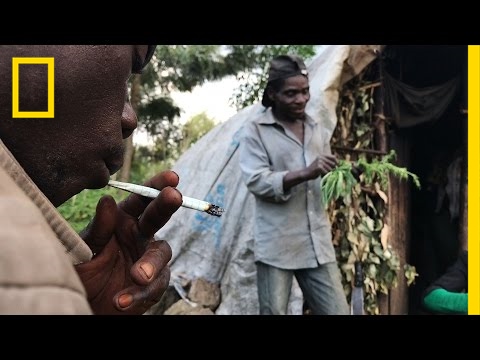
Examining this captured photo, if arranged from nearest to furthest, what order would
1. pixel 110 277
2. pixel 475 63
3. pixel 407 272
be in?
pixel 110 277 → pixel 475 63 → pixel 407 272

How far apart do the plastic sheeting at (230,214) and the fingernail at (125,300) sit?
8.93ft

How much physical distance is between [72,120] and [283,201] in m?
2.13

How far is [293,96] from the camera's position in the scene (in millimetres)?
3092

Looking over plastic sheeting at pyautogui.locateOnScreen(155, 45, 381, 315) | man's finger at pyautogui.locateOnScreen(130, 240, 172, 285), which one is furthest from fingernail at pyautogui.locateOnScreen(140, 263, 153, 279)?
plastic sheeting at pyautogui.locateOnScreen(155, 45, 381, 315)

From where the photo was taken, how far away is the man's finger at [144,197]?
1.18 meters

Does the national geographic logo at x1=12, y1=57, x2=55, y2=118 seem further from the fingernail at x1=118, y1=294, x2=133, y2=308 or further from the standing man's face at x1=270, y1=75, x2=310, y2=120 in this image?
the standing man's face at x1=270, y1=75, x2=310, y2=120

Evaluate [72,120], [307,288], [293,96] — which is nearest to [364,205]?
[307,288]

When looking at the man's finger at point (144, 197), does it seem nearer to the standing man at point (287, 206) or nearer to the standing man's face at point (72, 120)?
the standing man's face at point (72, 120)

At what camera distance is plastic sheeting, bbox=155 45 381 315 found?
12.7 feet

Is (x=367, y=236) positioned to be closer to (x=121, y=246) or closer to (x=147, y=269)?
(x=121, y=246)

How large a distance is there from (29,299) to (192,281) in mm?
3872
